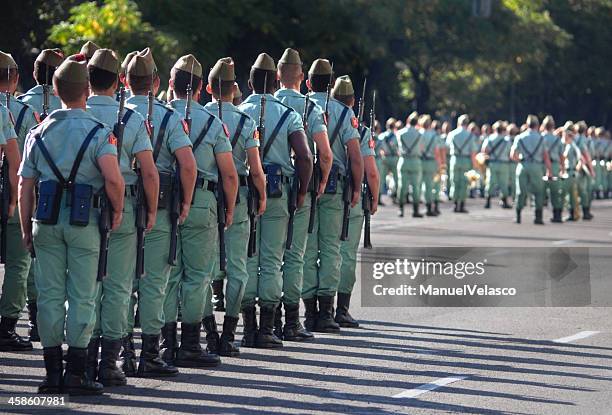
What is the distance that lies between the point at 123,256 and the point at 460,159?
78.8 feet

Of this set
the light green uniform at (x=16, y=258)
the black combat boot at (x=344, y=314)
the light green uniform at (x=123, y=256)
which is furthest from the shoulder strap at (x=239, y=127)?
the black combat boot at (x=344, y=314)

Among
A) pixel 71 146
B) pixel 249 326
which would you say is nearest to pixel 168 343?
pixel 249 326

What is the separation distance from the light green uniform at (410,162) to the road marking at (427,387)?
20.3 metres

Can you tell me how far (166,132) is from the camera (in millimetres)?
10125

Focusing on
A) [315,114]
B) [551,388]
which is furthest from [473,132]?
[551,388]

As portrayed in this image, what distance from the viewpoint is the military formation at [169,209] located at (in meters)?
9.15

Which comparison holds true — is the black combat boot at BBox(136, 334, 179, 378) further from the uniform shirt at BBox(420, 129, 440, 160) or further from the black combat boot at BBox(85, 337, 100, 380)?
the uniform shirt at BBox(420, 129, 440, 160)

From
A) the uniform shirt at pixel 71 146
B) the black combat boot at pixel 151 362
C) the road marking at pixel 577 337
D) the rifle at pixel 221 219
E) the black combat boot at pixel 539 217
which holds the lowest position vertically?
the road marking at pixel 577 337

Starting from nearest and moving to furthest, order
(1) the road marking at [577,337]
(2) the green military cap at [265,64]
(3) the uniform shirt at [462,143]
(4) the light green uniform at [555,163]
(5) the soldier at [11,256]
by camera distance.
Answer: (5) the soldier at [11,256] → (2) the green military cap at [265,64] → (1) the road marking at [577,337] → (4) the light green uniform at [555,163] → (3) the uniform shirt at [462,143]

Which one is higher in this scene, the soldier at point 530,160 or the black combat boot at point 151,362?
the soldier at point 530,160

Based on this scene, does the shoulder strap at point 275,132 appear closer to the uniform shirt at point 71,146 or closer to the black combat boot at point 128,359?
the black combat boot at point 128,359

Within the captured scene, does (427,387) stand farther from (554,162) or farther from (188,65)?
(554,162)

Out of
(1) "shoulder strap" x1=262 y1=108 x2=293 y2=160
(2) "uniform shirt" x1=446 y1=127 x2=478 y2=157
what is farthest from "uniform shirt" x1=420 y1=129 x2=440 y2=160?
(1) "shoulder strap" x1=262 y1=108 x2=293 y2=160

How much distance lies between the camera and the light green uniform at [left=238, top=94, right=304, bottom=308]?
1177 centimetres
